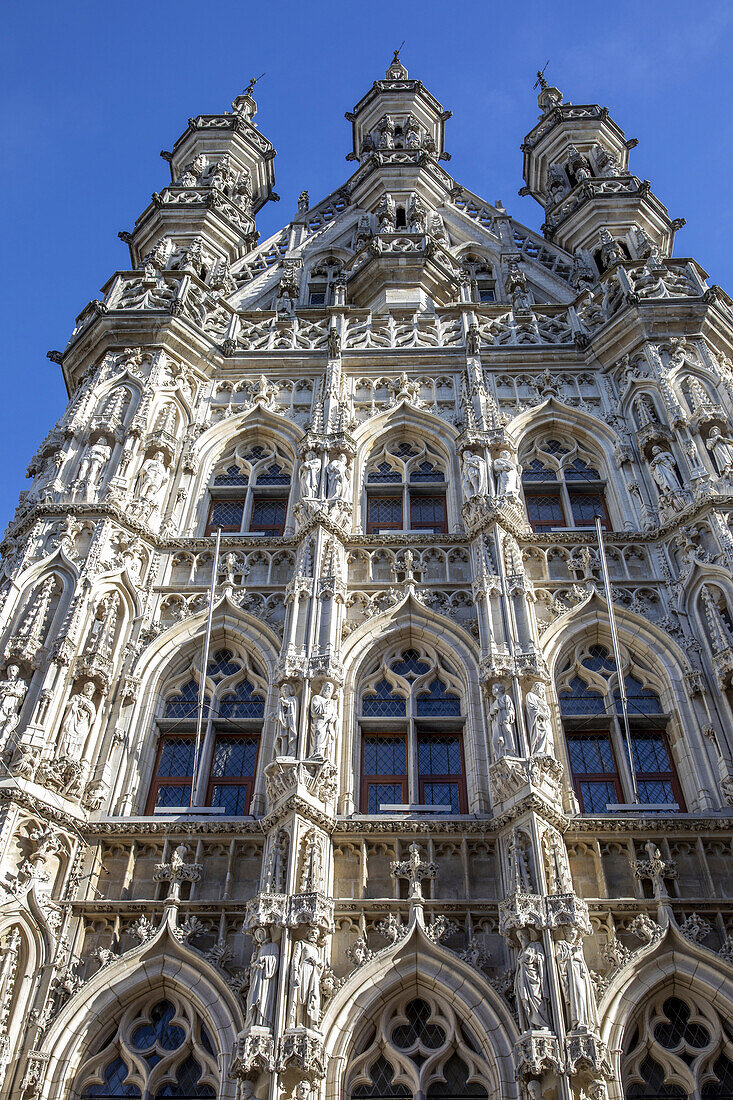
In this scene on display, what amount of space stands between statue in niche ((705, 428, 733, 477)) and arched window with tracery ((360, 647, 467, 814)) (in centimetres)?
546

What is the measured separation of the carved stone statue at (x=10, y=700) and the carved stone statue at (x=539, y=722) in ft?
21.1

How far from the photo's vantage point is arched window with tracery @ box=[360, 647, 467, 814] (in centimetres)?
1405

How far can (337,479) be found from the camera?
1769 centimetres

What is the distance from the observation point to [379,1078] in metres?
11.3

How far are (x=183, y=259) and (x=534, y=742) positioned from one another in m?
15.5

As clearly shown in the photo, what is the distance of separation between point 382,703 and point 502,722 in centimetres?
223

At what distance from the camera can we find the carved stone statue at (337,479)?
17.5m

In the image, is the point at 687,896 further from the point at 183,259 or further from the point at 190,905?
the point at 183,259

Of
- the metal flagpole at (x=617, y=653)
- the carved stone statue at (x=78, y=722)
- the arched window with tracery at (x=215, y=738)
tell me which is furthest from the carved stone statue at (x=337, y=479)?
the carved stone statue at (x=78, y=722)

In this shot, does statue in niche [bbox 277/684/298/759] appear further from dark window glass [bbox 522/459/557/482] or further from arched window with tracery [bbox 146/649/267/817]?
dark window glass [bbox 522/459/557/482]

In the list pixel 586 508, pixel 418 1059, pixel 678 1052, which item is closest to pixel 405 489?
pixel 586 508

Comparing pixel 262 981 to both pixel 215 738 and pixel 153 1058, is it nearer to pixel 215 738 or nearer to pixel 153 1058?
pixel 153 1058

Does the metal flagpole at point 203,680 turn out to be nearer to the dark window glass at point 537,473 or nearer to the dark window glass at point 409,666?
the dark window glass at point 409,666

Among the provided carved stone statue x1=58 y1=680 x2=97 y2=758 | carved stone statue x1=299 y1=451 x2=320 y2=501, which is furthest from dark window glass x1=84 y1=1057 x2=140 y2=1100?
carved stone statue x1=299 y1=451 x2=320 y2=501
